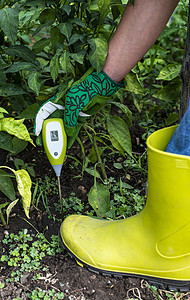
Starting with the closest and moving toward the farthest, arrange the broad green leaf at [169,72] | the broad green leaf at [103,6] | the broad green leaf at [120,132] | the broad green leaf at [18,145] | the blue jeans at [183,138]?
the blue jeans at [183,138] → the broad green leaf at [103,6] → the broad green leaf at [120,132] → the broad green leaf at [18,145] → the broad green leaf at [169,72]

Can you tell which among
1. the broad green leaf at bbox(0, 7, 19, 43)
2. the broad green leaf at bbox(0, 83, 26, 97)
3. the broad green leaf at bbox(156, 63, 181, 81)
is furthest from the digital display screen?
the broad green leaf at bbox(156, 63, 181, 81)

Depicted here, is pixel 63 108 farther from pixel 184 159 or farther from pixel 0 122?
pixel 184 159

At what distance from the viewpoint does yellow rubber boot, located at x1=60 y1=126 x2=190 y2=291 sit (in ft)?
3.53

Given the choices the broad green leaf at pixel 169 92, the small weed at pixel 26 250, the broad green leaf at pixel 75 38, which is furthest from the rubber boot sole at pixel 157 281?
the broad green leaf at pixel 169 92

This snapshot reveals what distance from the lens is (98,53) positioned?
1.20 metres

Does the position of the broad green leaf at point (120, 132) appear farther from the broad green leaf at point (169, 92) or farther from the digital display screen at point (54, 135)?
the broad green leaf at point (169, 92)

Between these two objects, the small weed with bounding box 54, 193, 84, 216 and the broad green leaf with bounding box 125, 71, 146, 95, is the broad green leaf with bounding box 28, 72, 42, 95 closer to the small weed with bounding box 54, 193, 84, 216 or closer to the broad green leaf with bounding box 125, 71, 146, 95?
the broad green leaf with bounding box 125, 71, 146, 95

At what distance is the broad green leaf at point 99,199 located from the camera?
4.81 ft

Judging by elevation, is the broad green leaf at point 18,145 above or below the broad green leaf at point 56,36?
below

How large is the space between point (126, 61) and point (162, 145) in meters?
0.31

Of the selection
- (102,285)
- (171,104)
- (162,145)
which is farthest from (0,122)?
(171,104)

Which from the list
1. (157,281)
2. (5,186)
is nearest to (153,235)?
(157,281)

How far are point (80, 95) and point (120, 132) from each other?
0.98 feet

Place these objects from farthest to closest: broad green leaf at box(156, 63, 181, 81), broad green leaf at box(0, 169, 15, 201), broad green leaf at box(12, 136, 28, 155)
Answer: broad green leaf at box(156, 63, 181, 81) < broad green leaf at box(12, 136, 28, 155) < broad green leaf at box(0, 169, 15, 201)
